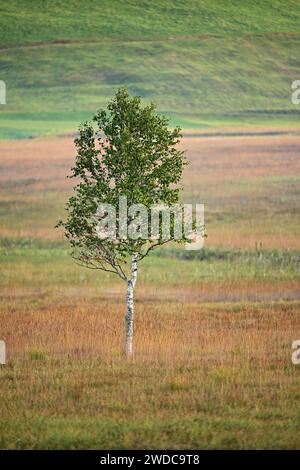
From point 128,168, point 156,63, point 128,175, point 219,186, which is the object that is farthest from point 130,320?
point 156,63

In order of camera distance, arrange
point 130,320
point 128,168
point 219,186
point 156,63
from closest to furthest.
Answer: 1. point 130,320
2. point 128,168
3. point 219,186
4. point 156,63

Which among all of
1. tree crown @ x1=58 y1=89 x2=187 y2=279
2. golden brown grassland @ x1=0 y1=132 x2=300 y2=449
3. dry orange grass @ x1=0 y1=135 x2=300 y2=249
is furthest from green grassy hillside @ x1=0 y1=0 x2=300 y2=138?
tree crown @ x1=58 y1=89 x2=187 y2=279

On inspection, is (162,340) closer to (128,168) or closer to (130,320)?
(130,320)

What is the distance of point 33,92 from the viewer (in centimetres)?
15812

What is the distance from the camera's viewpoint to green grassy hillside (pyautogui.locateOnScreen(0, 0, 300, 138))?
475 ft

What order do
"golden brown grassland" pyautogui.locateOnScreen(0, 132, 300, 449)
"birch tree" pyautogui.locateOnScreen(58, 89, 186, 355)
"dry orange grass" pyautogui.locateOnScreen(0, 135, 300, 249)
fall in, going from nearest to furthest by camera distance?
1. "golden brown grassland" pyautogui.locateOnScreen(0, 132, 300, 449)
2. "birch tree" pyautogui.locateOnScreen(58, 89, 186, 355)
3. "dry orange grass" pyautogui.locateOnScreen(0, 135, 300, 249)

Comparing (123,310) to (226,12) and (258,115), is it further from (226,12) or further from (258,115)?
(226,12)

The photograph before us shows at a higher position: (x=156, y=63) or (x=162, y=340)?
(x=156, y=63)

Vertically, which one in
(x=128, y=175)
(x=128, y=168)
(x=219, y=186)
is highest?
(x=219, y=186)

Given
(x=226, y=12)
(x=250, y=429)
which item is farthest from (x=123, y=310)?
(x=226, y=12)

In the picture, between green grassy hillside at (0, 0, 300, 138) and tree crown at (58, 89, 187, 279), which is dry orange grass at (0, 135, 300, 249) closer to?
tree crown at (58, 89, 187, 279)

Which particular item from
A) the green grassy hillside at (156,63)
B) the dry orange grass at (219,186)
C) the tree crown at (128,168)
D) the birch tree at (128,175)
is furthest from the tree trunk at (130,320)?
the green grassy hillside at (156,63)

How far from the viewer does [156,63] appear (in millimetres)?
164625

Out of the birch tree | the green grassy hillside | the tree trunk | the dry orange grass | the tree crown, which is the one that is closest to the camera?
the tree trunk
